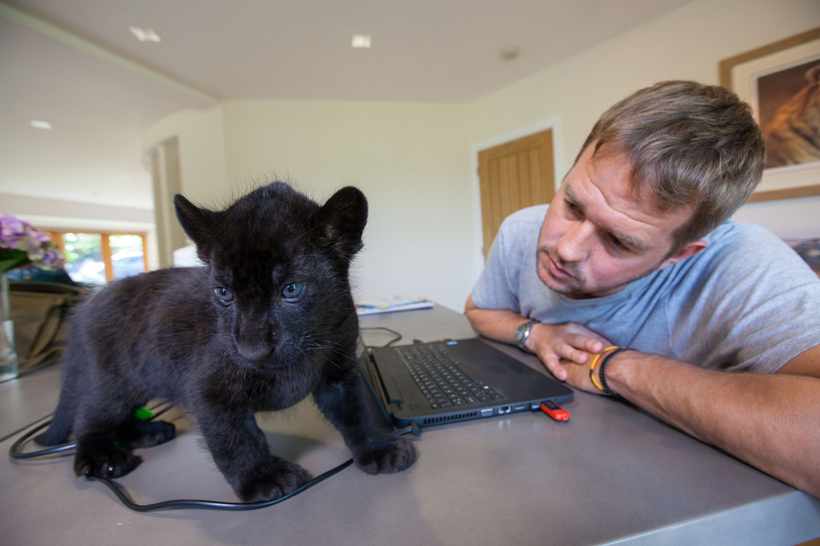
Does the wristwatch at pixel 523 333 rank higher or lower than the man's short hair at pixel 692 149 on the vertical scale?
lower

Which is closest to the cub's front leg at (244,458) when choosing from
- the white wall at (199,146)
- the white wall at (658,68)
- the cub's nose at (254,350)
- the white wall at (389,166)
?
the cub's nose at (254,350)

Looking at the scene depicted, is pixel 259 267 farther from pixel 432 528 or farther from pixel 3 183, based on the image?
pixel 3 183

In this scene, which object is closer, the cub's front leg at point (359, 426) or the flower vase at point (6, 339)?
the cub's front leg at point (359, 426)

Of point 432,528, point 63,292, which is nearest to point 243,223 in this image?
point 432,528

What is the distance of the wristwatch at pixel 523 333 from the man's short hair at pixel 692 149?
40 centimetres

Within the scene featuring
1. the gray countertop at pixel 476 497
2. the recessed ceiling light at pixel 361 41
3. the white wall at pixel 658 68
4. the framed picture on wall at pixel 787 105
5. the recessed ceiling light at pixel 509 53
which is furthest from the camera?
the recessed ceiling light at pixel 509 53

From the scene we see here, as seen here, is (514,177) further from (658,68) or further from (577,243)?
(577,243)

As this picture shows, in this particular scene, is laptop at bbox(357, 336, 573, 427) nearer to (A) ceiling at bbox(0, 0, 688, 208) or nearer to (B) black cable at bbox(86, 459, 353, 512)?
(B) black cable at bbox(86, 459, 353, 512)

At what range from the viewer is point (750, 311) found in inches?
25.9

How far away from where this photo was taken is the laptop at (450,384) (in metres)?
0.61

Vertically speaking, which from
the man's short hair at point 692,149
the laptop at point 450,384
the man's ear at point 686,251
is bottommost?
the laptop at point 450,384

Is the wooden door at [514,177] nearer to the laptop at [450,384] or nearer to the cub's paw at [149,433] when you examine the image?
the laptop at [450,384]

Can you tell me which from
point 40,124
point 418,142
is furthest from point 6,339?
point 40,124

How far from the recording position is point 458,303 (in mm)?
4477
